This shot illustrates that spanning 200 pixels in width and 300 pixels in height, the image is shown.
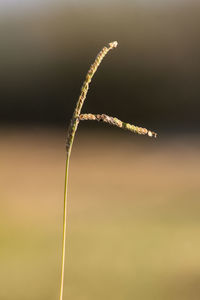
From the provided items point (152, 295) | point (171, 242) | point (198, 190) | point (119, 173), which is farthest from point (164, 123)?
point (152, 295)

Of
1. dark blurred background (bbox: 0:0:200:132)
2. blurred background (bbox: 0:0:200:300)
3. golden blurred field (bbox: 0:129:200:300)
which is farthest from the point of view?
dark blurred background (bbox: 0:0:200:132)

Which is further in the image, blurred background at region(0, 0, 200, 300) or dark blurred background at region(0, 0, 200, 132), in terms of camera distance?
dark blurred background at region(0, 0, 200, 132)

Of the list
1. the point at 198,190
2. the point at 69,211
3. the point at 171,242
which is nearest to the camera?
the point at 171,242

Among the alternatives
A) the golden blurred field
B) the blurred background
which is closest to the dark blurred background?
the blurred background

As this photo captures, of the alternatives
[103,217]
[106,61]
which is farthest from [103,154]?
[103,217]

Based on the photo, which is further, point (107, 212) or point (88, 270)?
point (107, 212)

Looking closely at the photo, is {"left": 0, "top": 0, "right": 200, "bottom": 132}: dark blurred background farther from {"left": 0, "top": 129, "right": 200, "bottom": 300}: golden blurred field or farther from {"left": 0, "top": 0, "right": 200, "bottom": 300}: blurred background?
{"left": 0, "top": 129, "right": 200, "bottom": 300}: golden blurred field

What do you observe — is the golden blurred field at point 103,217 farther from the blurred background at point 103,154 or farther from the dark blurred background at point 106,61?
the dark blurred background at point 106,61

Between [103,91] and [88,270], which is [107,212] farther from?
[103,91]
